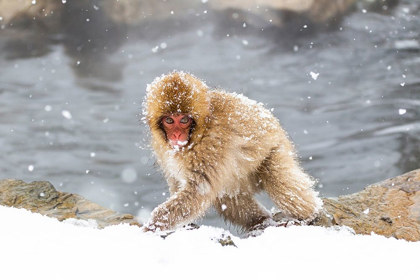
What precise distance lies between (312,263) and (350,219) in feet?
7.63

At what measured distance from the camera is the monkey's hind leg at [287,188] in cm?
409

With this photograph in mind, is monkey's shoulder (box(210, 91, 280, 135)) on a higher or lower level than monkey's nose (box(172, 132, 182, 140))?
higher

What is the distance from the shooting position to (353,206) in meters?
5.03

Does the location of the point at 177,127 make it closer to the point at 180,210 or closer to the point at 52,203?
the point at 180,210

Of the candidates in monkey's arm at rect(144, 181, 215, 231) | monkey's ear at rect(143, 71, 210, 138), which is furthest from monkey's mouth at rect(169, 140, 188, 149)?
monkey's arm at rect(144, 181, 215, 231)

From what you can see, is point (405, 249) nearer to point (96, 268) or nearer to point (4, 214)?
point (96, 268)

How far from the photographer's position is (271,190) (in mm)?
4164

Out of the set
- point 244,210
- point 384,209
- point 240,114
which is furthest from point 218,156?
point 384,209

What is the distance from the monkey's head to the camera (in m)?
3.57

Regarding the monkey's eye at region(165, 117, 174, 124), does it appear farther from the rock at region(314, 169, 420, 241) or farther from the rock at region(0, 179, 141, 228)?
the rock at region(314, 169, 420, 241)

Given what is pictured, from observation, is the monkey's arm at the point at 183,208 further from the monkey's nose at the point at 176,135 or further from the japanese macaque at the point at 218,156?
the monkey's nose at the point at 176,135

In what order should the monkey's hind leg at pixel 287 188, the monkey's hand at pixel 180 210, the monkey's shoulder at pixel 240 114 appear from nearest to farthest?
the monkey's hand at pixel 180 210 < the monkey's shoulder at pixel 240 114 < the monkey's hind leg at pixel 287 188

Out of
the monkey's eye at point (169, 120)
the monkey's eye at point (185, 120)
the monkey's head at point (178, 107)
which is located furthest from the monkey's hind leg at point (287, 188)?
the monkey's eye at point (169, 120)

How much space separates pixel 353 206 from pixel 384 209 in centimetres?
36
